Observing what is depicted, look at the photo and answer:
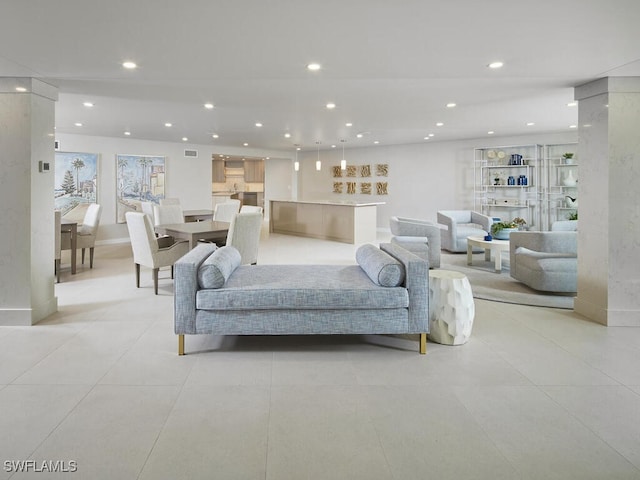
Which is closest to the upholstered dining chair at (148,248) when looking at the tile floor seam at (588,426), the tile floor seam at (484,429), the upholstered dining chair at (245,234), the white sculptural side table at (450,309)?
the upholstered dining chair at (245,234)

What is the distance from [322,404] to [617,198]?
11.2 ft

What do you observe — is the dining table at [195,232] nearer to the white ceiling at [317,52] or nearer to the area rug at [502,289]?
the white ceiling at [317,52]

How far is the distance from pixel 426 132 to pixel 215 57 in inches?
244

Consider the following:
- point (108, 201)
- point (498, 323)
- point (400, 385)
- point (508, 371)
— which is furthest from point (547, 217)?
point (108, 201)

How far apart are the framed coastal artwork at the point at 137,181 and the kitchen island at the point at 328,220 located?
3025 mm

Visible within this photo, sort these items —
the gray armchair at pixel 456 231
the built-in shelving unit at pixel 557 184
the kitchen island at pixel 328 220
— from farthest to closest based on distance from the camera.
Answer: the kitchen island at pixel 328 220 < the built-in shelving unit at pixel 557 184 < the gray armchair at pixel 456 231

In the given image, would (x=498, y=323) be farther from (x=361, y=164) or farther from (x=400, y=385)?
(x=361, y=164)

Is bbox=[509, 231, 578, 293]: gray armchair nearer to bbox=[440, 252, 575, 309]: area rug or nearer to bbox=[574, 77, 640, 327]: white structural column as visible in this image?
bbox=[440, 252, 575, 309]: area rug

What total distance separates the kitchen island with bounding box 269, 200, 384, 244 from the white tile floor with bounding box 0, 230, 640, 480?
5794mm

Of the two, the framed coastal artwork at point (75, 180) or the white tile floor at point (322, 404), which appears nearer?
the white tile floor at point (322, 404)

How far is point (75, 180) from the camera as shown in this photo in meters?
9.16

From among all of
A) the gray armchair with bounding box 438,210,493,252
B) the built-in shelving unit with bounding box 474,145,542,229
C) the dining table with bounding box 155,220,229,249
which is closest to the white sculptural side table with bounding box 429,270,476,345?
the dining table with bounding box 155,220,229,249

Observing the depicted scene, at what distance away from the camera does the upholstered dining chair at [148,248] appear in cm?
522

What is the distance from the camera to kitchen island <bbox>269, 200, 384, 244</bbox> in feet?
31.9
